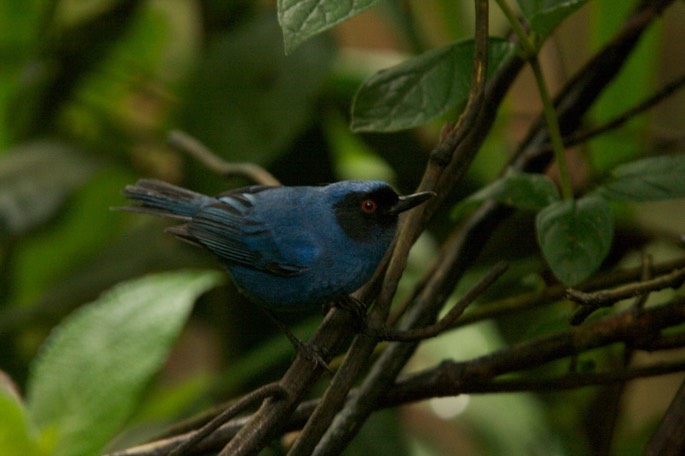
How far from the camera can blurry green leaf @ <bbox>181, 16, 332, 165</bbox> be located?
2609 mm

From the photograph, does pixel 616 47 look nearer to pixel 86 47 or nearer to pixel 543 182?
pixel 543 182

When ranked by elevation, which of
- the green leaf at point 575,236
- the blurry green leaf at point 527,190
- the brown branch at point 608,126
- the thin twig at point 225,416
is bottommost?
the thin twig at point 225,416

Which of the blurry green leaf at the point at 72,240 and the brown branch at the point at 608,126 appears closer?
the brown branch at the point at 608,126

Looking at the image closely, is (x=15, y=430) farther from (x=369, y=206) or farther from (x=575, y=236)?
(x=575, y=236)

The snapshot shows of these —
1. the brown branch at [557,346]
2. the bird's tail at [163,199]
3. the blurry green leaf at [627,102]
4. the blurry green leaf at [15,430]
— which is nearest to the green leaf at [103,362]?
the blurry green leaf at [15,430]

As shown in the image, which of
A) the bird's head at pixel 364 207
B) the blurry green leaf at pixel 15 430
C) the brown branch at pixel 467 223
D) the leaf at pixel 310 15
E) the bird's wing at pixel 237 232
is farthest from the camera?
the bird's wing at pixel 237 232

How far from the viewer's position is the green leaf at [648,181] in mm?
1344

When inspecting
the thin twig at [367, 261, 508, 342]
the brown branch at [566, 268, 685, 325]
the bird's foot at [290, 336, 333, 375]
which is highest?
the brown branch at [566, 268, 685, 325]

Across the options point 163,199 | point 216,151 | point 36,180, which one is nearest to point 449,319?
→ point 163,199

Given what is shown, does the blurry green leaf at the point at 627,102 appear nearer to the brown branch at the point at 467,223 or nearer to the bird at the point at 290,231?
the brown branch at the point at 467,223

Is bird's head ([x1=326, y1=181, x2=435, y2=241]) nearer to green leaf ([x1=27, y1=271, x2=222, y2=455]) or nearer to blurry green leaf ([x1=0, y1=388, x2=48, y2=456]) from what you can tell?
green leaf ([x1=27, y1=271, x2=222, y2=455])

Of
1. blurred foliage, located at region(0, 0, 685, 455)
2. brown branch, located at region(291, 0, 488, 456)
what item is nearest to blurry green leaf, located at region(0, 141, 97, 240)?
blurred foliage, located at region(0, 0, 685, 455)

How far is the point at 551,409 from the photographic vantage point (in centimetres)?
253

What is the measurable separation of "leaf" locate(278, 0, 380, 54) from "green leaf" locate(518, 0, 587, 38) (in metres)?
0.28
